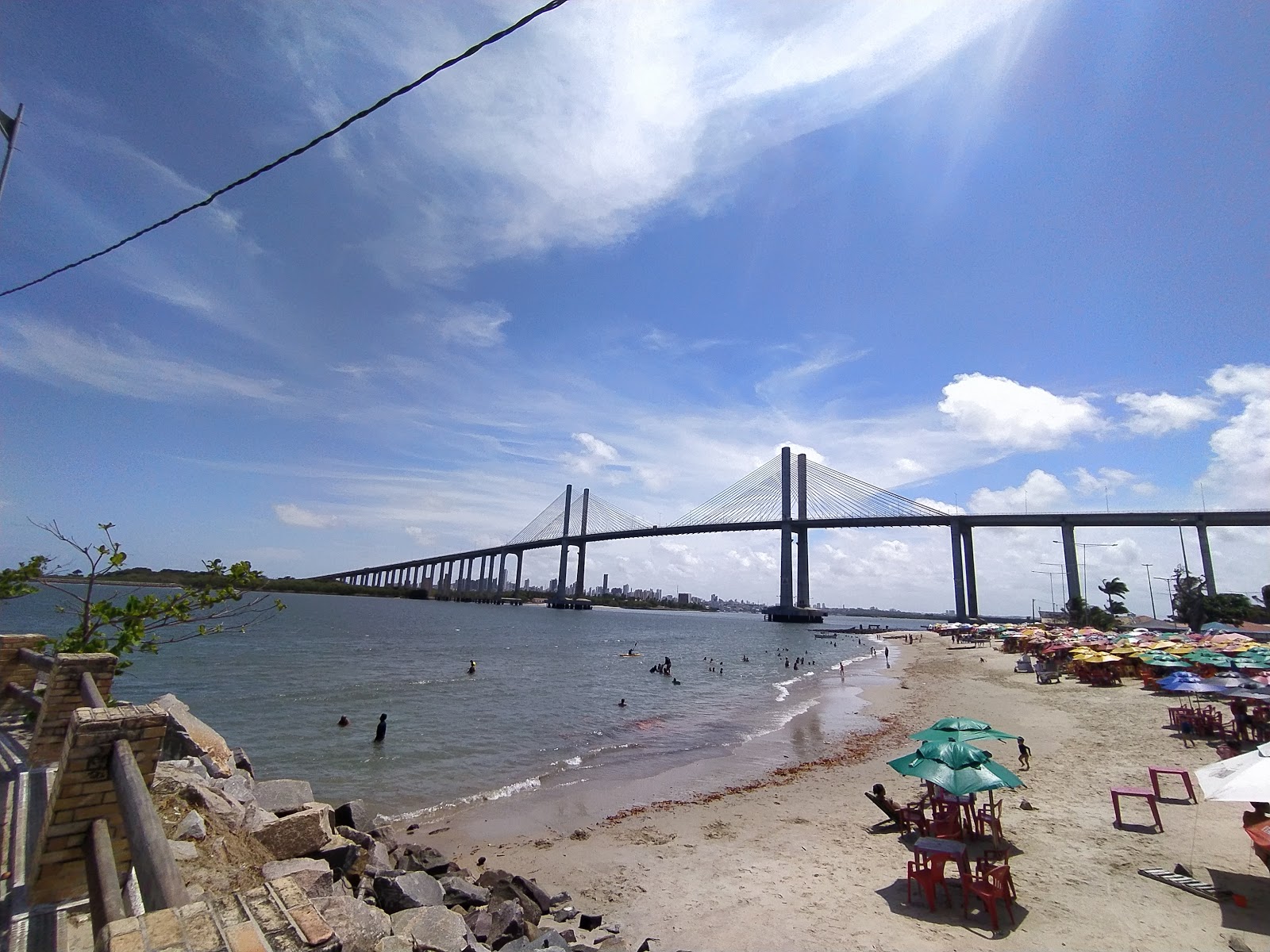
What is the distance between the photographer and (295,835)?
6.25 meters

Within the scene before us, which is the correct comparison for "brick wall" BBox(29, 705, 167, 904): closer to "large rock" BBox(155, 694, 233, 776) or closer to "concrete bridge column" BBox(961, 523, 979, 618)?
"large rock" BBox(155, 694, 233, 776)

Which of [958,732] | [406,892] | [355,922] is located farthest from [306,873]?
[958,732]

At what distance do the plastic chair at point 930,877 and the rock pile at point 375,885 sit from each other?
3189 mm

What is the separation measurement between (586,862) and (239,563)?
21.5 ft

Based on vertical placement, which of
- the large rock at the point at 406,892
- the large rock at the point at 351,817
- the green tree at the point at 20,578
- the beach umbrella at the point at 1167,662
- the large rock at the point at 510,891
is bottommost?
the large rock at the point at 510,891

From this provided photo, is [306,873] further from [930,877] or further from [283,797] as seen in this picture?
[930,877]

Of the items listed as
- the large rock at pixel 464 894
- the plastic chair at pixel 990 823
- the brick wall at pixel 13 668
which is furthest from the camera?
the plastic chair at pixel 990 823

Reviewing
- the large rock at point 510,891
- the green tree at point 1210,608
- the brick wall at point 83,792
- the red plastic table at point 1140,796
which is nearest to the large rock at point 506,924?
the large rock at point 510,891

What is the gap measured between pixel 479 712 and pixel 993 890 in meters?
18.0

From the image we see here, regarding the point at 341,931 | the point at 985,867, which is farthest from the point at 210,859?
the point at 985,867

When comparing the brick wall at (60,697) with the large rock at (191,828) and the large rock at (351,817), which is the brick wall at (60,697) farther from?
the large rock at (351,817)

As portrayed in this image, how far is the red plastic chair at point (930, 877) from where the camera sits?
6.61 m

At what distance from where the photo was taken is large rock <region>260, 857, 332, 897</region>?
5.00 metres

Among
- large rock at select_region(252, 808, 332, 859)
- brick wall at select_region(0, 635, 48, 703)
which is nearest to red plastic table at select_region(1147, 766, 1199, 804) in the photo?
large rock at select_region(252, 808, 332, 859)
